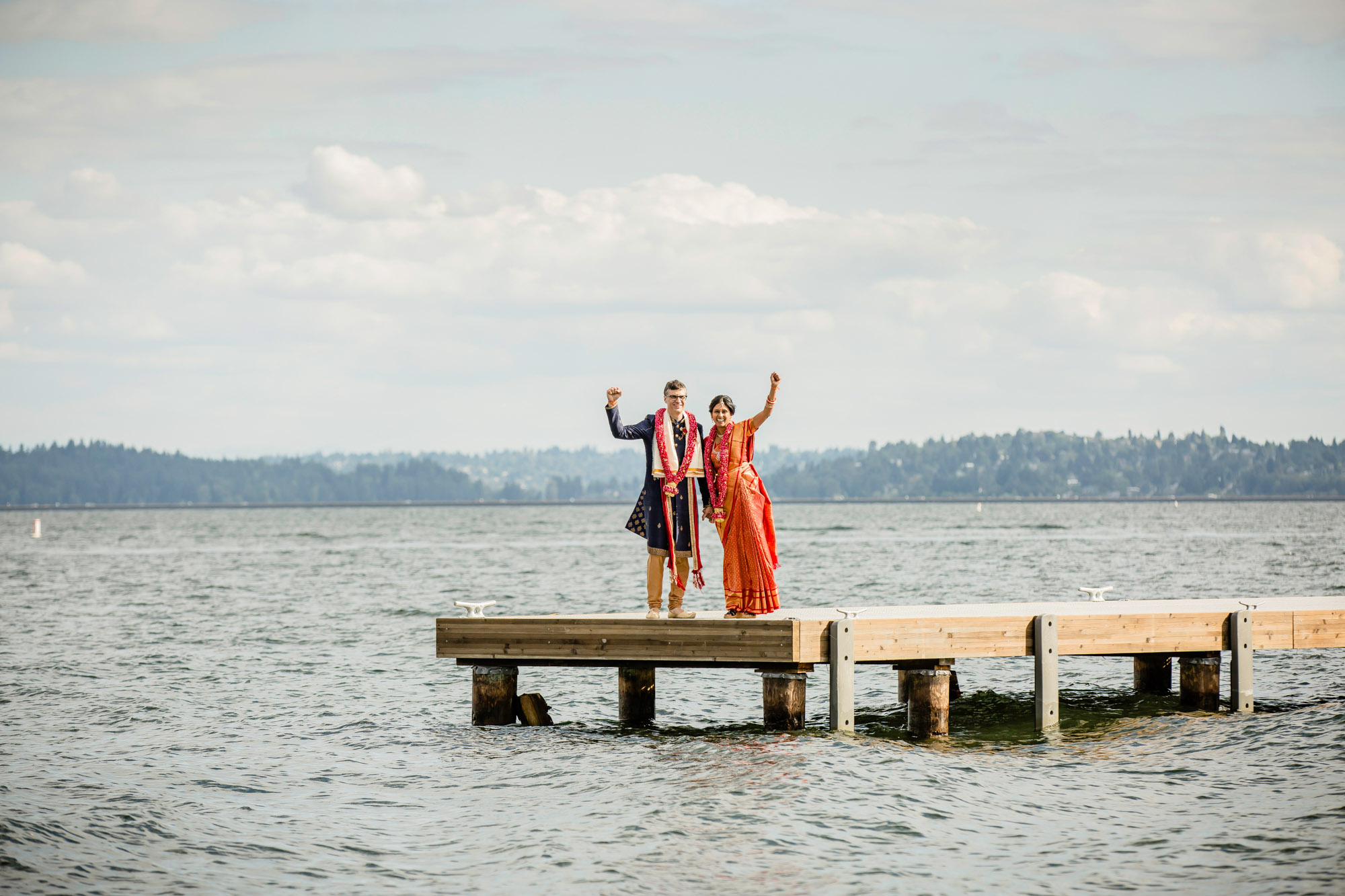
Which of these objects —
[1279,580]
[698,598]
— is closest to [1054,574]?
[1279,580]

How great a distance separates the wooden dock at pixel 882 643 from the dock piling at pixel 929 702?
0.01 meters

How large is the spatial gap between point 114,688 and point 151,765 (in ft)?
24.7

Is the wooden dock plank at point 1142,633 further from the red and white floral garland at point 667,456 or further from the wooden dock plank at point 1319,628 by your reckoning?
the red and white floral garland at point 667,456

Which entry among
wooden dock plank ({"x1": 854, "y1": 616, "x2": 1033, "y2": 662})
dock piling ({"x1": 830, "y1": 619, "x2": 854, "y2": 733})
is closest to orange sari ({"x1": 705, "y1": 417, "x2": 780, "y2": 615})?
dock piling ({"x1": 830, "y1": 619, "x2": 854, "y2": 733})

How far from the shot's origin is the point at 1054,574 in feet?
158

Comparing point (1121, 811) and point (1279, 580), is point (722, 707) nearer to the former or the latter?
point (1121, 811)

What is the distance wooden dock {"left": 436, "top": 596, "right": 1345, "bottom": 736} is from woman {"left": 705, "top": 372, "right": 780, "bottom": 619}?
35 cm

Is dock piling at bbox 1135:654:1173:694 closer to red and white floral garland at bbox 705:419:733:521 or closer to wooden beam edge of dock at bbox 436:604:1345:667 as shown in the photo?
wooden beam edge of dock at bbox 436:604:1345:667

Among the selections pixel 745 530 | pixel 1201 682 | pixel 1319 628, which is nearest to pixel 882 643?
pixel 745 530

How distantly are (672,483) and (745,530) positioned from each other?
3.16 ft

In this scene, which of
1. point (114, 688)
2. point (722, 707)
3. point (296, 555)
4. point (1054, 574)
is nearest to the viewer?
point (722, 707)

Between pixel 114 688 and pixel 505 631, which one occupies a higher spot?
pixel 505 631

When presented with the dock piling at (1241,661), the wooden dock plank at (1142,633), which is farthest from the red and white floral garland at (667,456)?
the dock piling at (1241,661)

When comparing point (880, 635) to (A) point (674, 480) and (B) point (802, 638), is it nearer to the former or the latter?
(B) point (802, 638)
